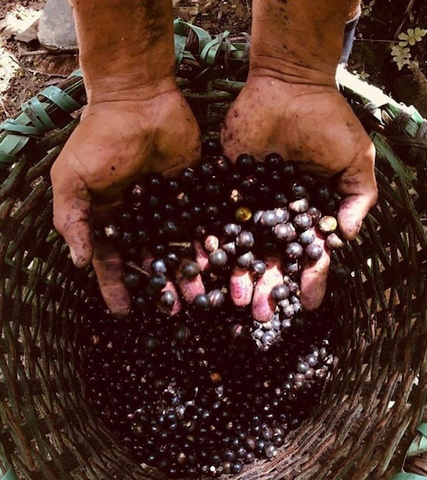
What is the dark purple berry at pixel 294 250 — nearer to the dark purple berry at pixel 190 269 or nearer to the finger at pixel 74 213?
the dark purple berry at pixel 190 269

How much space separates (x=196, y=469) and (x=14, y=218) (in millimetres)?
946

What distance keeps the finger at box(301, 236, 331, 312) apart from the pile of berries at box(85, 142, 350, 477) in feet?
0.10

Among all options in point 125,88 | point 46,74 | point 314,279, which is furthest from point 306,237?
point 46,74

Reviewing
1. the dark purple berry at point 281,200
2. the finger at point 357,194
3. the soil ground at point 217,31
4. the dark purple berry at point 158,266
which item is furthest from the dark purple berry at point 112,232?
the soil ground at point 217,31

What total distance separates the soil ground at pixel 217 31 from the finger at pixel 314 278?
119 cm

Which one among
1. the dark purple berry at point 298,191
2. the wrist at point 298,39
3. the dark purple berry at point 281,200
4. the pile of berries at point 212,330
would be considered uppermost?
the wrist at point 298,39

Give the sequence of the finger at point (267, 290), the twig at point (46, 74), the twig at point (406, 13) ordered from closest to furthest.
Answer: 1. the finger at point (267, 290)
2. the twig at point (406, 13)
3. the twig at point (46, 74)

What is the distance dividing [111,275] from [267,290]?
45cm

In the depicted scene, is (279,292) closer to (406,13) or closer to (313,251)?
(313,251)

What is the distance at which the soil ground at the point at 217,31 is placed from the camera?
2.45 metres

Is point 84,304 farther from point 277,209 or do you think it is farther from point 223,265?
point 277,209

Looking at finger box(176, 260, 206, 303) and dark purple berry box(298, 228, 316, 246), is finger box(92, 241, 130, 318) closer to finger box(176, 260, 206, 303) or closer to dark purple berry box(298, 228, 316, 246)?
finger box(176, 260, 206, 303)

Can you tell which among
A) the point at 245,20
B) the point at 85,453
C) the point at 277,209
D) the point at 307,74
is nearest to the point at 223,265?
the point at 277,209

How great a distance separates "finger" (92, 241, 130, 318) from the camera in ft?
5.29
